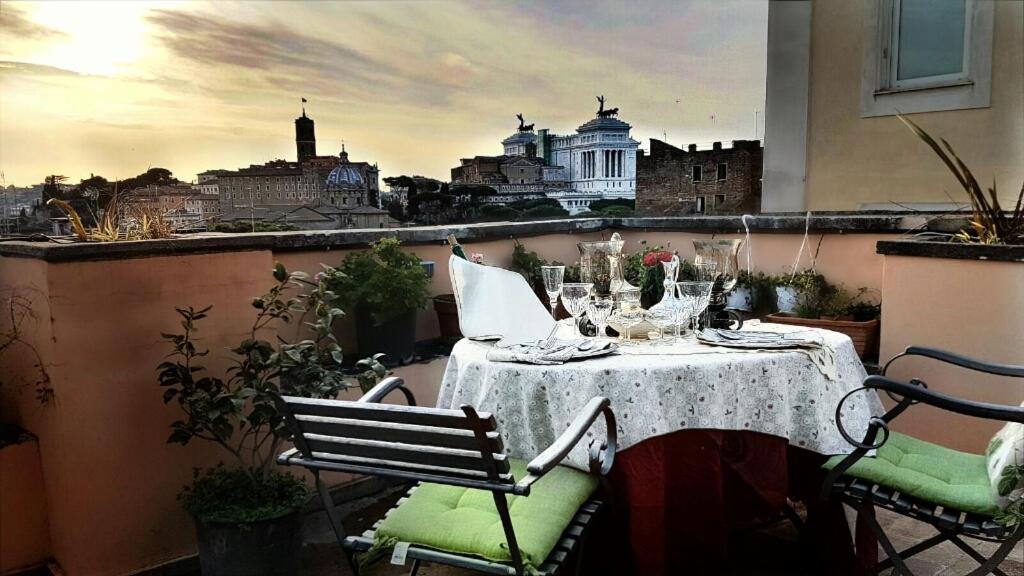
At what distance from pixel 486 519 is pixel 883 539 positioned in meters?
1.07

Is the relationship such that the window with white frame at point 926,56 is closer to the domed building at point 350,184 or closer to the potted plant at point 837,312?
the potted plant at point 837,312

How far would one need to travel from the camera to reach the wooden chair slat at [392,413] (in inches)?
55.9

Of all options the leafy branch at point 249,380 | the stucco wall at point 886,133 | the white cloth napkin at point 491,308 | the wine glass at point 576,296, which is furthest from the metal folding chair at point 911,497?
the stucco wall at point 886,133

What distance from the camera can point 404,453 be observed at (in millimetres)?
1517

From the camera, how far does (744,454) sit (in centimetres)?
205

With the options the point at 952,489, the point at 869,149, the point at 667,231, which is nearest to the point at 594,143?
the point at 667,231

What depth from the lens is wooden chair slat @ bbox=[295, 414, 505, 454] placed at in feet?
4.72

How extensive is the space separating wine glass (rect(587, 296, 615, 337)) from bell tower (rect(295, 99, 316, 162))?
1614 mm

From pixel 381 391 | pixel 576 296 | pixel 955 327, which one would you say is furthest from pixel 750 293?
pixel 381 391

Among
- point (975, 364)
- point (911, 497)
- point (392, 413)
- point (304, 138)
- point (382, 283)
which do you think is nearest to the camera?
point (392, 413)

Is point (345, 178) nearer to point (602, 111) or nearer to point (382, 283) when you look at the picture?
point (382, 283)

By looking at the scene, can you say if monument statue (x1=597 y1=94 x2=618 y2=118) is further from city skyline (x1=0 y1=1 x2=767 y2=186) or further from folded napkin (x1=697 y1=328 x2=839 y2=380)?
folded napkin (x1=697 y1=328 x2=839 y2=380)

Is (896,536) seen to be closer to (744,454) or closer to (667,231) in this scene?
(744,454)

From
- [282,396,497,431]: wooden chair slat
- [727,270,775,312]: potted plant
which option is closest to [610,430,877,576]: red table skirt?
[282,396,497,431]: wooden chair slat
